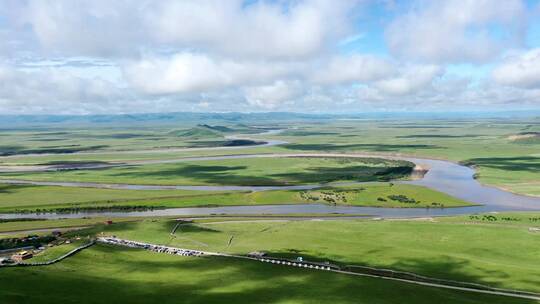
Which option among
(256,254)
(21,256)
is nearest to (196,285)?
(256,254)

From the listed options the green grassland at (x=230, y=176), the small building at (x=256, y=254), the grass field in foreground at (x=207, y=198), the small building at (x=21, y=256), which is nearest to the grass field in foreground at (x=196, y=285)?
the small building at (x=256, y=254)

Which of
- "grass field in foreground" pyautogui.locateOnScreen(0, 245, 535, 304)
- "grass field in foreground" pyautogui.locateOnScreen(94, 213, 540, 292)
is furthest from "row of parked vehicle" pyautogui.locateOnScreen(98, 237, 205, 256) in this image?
"grass field in foreground" pyautogui.locateOnScreen(0, 245, 535, 304)

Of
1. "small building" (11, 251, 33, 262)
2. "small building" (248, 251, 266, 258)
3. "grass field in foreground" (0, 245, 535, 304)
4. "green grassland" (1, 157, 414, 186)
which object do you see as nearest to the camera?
"grass field in foreground" (0, 245, 535, 304)

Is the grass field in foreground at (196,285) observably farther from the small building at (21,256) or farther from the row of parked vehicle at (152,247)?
the small building at (21,256)

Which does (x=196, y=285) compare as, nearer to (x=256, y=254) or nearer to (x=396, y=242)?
(x=256, y=254)

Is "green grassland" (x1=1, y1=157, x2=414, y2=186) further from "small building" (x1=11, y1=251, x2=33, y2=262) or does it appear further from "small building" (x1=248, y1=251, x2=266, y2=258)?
"small building" (x1=11, y1=251, x2=33, y2=262)

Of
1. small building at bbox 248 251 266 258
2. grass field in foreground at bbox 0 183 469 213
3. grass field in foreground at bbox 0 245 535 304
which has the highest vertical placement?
grass field in foreground at bbox 0 183 469 213
